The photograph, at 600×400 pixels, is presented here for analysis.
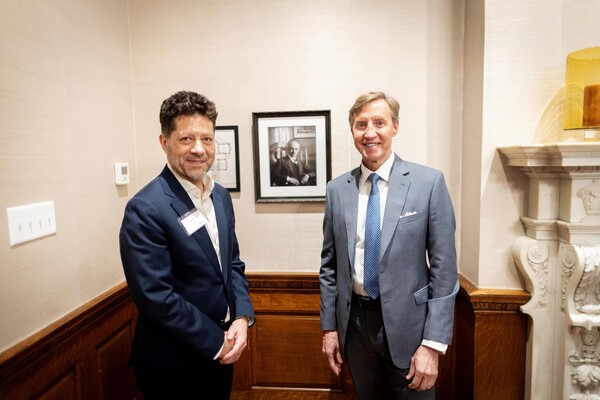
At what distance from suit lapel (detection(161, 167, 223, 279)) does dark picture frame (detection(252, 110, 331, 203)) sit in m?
0.81

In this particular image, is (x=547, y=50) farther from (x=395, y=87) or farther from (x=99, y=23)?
(x=99, y=23)

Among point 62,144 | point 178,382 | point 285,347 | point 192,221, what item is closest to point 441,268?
point 192,221

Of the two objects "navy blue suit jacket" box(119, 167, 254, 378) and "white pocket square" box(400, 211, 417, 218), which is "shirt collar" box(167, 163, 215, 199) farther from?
"white pocket square" box(400, 211, 417, 218)

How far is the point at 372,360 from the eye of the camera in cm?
151

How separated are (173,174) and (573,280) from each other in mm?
1695

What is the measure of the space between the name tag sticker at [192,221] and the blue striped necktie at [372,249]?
0.62 metres

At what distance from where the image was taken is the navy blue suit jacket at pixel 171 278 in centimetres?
121

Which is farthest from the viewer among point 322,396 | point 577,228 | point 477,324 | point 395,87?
point 322,396

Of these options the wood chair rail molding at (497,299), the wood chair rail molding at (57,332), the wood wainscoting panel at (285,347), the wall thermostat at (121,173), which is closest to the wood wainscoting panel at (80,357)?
the wood chair rail molding at (57,332)

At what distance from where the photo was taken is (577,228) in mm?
1559

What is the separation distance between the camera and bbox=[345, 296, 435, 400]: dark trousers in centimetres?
145

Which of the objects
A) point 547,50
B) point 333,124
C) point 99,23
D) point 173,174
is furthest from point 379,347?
point 99,23

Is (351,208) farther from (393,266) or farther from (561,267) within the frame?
(561,267)

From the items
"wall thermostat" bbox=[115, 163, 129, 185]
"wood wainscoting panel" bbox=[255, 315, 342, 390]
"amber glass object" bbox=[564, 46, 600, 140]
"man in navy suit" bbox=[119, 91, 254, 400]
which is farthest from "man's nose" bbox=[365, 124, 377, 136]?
"wall thermostat" bbox=[115, 163, 129, 185]
